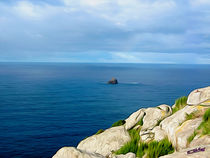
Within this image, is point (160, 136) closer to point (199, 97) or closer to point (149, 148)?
point (149, 148)

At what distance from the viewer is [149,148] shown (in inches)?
575

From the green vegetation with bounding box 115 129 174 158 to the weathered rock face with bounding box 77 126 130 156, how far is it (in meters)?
1.35

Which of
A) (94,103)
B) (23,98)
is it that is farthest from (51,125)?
(23,98)

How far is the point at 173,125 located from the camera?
598 inches

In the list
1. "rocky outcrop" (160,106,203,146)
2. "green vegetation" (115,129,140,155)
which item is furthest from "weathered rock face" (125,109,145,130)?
"rocky outcrop" (160,106,203,146)

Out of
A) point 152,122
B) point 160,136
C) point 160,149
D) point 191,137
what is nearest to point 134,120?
point 152,122

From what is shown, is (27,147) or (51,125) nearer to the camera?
(27,147)

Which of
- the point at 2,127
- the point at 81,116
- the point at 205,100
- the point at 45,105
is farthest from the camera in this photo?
the point at 45,105

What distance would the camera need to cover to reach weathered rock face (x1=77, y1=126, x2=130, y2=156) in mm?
18422

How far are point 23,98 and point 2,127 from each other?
33.9 m

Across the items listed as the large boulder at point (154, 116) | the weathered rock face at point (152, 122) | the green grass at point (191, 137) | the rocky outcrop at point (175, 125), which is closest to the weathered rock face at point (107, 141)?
the weathered rock face at point (152, 122)

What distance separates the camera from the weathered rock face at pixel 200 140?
35.7 feet

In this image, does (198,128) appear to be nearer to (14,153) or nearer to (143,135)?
(143,135)

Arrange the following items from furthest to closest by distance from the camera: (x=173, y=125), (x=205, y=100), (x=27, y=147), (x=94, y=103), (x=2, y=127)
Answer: (x=94, y=103) < (x=2, y=127) < (x=27, y=147) < (x=205, y=100) < (x=173, y=125)
